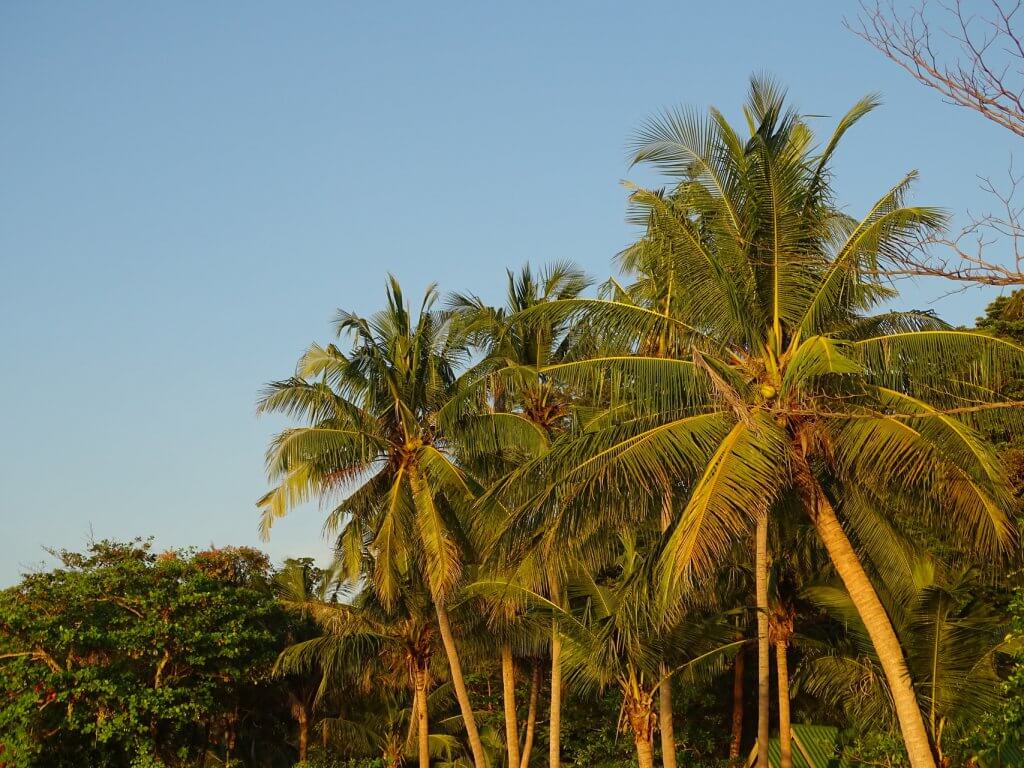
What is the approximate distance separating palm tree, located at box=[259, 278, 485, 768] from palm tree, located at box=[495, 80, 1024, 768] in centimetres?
710

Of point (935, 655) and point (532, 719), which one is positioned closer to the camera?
point (935, 655)

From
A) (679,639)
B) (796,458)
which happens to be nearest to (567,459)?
(796,458)

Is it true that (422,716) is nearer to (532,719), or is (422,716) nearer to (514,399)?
(532,719)

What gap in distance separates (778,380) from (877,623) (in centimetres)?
283

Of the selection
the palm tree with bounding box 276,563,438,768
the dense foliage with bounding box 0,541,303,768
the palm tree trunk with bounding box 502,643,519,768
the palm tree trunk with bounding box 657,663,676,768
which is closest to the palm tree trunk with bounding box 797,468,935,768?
the palm tree trunk with bounding box 657,663,676,768

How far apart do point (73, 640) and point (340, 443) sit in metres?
7.14

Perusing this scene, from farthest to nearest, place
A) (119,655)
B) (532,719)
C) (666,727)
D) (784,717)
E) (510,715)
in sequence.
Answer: (532,719) → (119,655) → (510,715) → (784,717) → (666,727)

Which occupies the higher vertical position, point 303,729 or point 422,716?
point 422,716

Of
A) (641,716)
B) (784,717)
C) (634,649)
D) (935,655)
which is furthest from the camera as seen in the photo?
(784,717)

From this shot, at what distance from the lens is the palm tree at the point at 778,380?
11.5 m

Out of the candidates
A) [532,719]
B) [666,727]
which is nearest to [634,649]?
[666,727]

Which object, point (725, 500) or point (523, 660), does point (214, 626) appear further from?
point (725, 500)

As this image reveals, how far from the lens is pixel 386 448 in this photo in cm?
2106

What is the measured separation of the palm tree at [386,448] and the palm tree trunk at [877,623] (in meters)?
8.59
